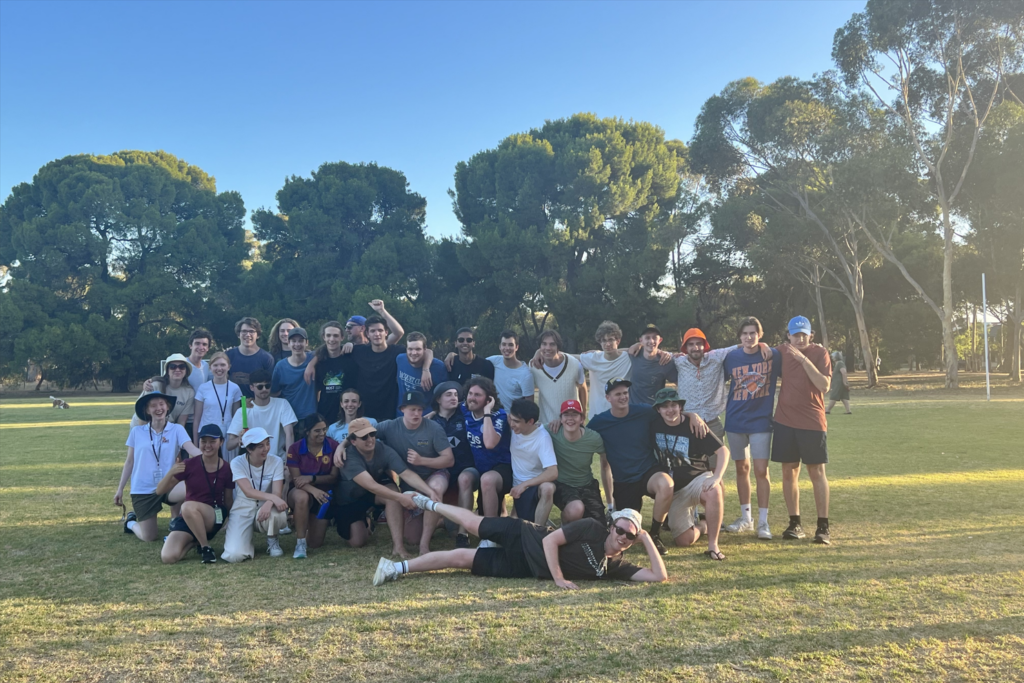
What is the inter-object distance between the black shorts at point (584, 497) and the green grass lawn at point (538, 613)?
51cm

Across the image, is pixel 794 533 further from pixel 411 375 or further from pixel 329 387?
pixel 329 387

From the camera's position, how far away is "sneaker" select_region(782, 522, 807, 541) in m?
6.34

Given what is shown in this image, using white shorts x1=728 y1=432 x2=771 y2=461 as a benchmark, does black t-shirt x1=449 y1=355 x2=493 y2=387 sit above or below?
above

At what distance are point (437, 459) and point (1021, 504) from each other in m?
6.17

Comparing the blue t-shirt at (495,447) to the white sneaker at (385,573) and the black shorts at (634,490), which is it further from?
the white sneaker at (385,573)

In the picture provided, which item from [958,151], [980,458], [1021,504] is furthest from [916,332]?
[1021,504]

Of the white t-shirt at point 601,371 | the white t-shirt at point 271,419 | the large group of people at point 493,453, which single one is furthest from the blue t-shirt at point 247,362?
the white t-shirt at point 601,371

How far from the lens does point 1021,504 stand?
7.39 metres

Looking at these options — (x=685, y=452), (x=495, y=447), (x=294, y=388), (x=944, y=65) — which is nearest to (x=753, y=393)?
(x=685, y=452)

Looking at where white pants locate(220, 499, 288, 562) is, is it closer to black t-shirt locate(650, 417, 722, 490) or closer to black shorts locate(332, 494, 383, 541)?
black shorts locate(332, 494, 383, 541)

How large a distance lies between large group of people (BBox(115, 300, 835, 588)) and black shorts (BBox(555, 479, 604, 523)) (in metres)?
0.02

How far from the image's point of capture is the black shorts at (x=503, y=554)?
17.4 feet

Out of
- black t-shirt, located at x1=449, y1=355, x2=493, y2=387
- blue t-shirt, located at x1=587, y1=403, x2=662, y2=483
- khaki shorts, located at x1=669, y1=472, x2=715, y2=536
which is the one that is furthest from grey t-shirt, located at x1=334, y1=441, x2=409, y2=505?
khaki shorts, located at x1=669, y1=472, x2=715, y2=536

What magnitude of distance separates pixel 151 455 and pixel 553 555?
13.5ft
